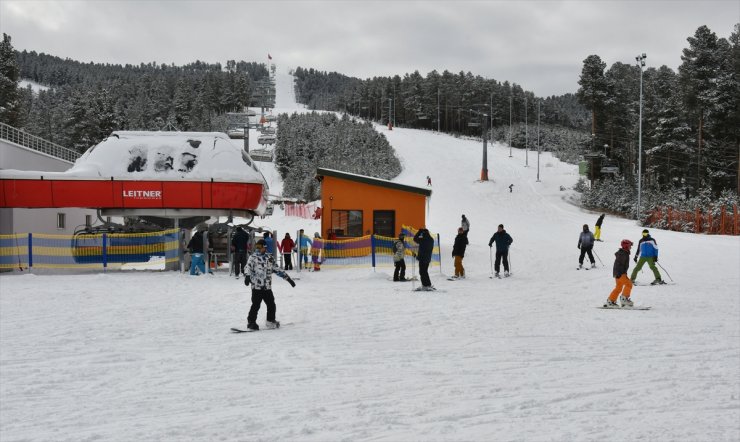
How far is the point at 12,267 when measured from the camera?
63.9ft

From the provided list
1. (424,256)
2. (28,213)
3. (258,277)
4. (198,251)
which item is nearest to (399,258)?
(424,256)

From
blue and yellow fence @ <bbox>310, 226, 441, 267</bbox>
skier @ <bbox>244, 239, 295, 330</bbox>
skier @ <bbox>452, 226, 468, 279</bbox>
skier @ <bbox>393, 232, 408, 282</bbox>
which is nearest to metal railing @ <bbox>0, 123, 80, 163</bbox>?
blue and yellow fence @ <bbox>310, 226, 441, 267</bbox>

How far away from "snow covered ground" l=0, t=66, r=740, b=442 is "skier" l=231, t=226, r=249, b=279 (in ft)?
5.38

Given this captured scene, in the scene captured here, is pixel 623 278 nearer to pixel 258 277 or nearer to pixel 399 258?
pixel 399 258

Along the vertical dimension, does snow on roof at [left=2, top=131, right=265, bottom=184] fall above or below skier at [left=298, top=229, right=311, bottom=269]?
above

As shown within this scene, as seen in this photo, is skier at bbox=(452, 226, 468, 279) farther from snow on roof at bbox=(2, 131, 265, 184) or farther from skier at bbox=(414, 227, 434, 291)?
snow on roof at bbox=(2, 131, 265, 184)

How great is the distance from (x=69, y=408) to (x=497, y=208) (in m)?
43.8

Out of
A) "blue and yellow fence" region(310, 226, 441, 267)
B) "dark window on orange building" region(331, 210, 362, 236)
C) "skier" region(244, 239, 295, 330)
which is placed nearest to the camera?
"skier" region(244, 239, 295, 330)

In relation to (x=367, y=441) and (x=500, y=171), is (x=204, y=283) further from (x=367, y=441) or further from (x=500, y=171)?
(x=500, y=171)

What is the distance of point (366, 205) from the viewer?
1075 inches

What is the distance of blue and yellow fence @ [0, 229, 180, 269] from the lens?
1952 centimetres

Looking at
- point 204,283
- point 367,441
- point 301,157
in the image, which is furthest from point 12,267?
point 301,157

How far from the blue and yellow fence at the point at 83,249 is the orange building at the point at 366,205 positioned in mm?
7820

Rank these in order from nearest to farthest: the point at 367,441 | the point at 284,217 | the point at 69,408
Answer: the point at 367,441 < the point at 69,408 < the point at 284,217
